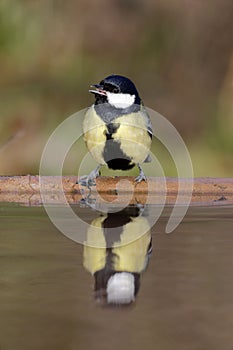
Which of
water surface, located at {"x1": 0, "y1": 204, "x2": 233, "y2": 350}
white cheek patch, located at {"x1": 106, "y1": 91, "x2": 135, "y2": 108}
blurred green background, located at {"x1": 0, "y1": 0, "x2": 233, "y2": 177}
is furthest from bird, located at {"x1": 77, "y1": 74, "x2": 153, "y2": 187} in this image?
water surface, located at {"x1": 0, "y1": 204, "x2": 233, "y2": 350}

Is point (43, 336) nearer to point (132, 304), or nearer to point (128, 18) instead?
point (132, 304)

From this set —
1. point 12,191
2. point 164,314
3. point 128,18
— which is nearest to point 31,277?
point 164,314

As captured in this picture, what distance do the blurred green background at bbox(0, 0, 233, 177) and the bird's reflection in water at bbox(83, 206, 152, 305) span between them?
1683mm

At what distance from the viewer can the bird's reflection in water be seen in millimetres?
1401

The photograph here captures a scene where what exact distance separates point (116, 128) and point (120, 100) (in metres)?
0.21

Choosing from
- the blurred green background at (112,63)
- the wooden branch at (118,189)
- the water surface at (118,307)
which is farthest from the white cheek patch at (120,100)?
the water surface at (118,307)

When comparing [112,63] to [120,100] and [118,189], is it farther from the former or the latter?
[118,189]

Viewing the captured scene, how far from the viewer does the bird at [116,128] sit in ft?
10.4

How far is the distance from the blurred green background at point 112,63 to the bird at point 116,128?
0.64 m

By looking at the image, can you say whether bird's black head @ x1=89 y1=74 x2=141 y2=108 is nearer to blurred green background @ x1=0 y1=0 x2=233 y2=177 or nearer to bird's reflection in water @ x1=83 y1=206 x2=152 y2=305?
blurred green background @ x1=0 y1=0 x2=233 y2=177

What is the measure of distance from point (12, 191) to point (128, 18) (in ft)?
5.29

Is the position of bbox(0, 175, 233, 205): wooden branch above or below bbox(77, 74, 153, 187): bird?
below

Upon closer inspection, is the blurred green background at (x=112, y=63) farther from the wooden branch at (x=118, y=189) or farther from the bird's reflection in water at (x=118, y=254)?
the bird's reflection in water at (x=118, y=254)

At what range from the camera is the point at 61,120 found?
4035 mm
